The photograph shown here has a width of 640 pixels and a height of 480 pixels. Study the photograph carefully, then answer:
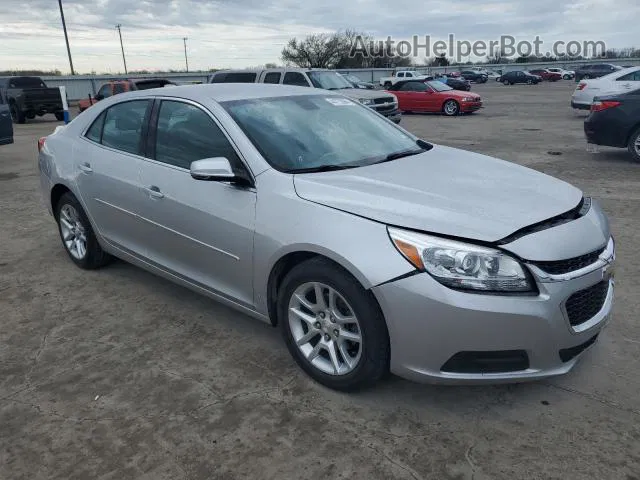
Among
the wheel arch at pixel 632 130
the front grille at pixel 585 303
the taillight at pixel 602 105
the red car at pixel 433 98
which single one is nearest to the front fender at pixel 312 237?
the front grille at pixel 585 303

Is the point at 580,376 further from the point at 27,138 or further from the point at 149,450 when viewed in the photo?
the point at 27,138

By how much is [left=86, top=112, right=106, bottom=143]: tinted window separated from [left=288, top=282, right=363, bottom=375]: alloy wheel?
8.38 feet

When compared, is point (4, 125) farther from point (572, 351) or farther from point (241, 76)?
point (572, 351)

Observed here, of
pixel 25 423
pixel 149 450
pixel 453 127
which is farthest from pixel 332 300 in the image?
pixel 453 127

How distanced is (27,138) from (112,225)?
14404 millimetres

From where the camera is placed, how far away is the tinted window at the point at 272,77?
1473 centimetres

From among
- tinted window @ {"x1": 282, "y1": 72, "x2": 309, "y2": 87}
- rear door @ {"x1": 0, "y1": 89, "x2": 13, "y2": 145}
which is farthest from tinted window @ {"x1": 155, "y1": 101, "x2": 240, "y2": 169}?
tinted window @ {"x1": 282, "y1": 72, "x2": 309, "y2": 87}

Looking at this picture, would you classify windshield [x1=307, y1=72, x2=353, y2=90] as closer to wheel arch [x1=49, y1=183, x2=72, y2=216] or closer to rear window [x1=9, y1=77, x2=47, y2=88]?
wheel arch [x1=49, y1=183, x2=72, y2=216]

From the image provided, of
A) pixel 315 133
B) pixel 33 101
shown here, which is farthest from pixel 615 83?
pixel 33 101

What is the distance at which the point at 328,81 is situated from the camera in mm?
15328

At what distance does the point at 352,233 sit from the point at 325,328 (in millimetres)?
602

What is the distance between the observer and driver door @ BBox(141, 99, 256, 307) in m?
3.21

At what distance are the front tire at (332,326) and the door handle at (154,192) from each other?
123 centimetres

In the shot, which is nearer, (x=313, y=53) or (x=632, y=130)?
(x=632, y=130)
